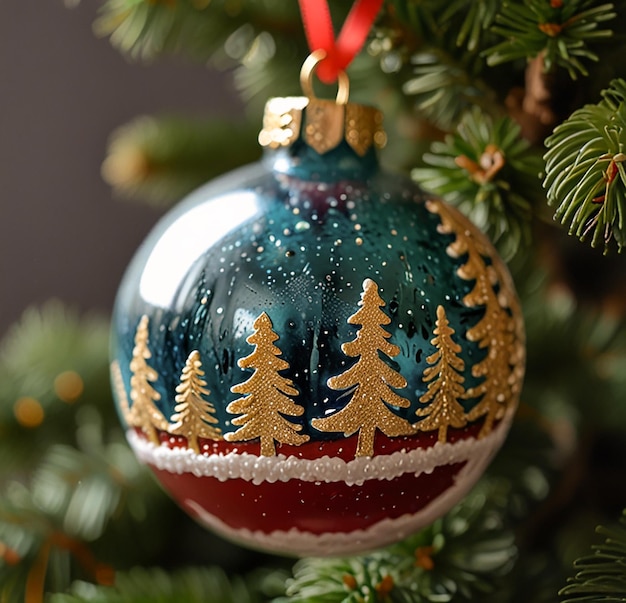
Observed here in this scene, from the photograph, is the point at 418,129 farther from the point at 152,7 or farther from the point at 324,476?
the point at 324,476

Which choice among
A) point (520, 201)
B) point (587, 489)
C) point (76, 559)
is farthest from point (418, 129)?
point (76, 559)

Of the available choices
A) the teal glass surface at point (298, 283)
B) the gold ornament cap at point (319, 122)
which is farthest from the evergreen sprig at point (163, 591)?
the gold ornament cap at point (319, 122)

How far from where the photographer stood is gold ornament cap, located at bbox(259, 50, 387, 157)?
0.40 m

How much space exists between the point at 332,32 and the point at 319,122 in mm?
51

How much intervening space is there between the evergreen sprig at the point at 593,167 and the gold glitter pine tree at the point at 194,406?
0.59ft

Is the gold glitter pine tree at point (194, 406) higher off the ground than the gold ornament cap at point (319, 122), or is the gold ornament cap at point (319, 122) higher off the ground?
the gold ornament cap at point (319, 122)

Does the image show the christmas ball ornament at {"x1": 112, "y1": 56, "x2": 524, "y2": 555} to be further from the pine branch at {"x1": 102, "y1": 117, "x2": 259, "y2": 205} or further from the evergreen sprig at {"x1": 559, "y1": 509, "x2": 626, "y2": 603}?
the pine branch at {"x1": 102, "y1": 117, "x2": 259, "y2": 205}

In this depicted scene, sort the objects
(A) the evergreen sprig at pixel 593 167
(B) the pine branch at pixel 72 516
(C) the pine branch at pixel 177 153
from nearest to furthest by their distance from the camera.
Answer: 1. (A) the evergreen sprig at pixel 593 167
2. (B) the pine branch at pixel 72 516
3. (C) the pine branch at pixel 177 153

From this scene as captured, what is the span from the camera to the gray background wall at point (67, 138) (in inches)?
34.9

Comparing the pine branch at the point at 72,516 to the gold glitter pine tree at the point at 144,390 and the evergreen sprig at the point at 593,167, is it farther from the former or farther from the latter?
the evergreen sprig at the point at 593,167

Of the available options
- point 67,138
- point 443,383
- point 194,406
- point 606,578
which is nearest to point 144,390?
point 194,406

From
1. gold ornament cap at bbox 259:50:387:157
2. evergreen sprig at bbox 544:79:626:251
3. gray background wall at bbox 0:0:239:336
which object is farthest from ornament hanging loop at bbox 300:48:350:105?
gray background wall at bbox 0:0:239:336

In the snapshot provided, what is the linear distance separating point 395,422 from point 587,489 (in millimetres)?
345

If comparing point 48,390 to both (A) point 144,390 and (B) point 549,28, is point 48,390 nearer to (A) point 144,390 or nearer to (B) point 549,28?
(A) point 144,390
